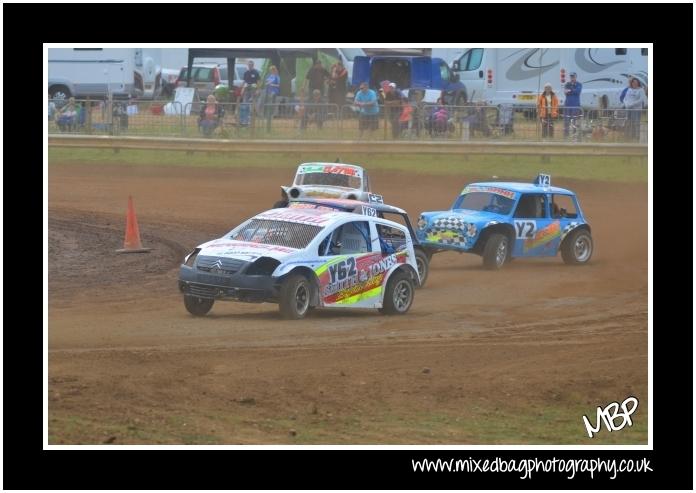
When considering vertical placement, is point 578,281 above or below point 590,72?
below

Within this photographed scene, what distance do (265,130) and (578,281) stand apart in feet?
39.2

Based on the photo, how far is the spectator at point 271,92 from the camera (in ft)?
95.8

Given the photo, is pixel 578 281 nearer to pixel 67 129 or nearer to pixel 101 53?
pixel 67 129

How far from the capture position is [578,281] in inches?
780

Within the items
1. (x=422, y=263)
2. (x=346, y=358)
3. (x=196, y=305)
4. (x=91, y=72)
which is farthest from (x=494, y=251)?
(x=91, y=72)

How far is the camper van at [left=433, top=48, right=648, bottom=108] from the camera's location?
34.2 m

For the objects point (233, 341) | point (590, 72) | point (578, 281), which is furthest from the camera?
point (590, 72)

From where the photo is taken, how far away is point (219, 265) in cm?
1480

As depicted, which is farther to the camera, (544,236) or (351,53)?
(351,53)

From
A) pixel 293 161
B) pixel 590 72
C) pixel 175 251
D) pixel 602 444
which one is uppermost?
pixel 590 72

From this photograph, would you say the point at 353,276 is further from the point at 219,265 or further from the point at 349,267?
the point at 219,265

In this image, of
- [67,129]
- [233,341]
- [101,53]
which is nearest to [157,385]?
[233,341]

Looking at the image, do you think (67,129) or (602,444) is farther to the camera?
(67,129)

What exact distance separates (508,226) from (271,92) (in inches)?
433
